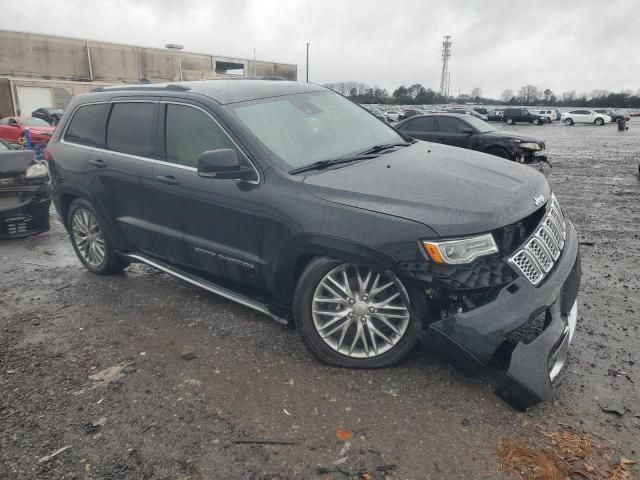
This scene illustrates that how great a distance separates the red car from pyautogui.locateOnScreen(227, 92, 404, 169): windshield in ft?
55.7

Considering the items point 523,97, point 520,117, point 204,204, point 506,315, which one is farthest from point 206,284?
point 523,97

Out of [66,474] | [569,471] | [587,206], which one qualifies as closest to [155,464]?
[66,474]

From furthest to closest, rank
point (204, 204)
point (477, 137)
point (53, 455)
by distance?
1. point (477, 137)
2. point (204, 204)
3. point (53, 455)

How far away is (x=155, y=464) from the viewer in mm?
2510

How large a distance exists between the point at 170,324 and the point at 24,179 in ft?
13.0

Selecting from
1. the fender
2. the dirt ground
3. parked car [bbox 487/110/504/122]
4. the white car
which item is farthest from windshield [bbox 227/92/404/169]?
the white car

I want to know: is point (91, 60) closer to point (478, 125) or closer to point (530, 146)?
point (478, 125)

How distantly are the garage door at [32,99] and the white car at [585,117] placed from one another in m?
44.4

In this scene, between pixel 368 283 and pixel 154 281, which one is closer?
pixel 368 283

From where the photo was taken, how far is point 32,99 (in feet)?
126

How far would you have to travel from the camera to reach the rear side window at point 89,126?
186 inches

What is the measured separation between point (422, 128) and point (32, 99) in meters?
36.4

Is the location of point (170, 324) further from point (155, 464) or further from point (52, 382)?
point (155, 464)

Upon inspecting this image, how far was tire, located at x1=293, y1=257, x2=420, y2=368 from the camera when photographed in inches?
120
